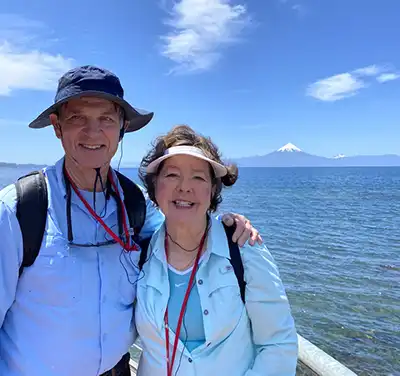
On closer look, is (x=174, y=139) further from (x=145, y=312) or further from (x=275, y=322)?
(x=275, y=322)

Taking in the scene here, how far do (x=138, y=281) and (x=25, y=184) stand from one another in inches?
42.9

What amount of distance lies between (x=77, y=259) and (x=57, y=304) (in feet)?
1.03

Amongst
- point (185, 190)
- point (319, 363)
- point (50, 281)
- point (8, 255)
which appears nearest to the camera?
point (8, 255)

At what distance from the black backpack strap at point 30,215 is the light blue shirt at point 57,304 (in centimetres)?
4

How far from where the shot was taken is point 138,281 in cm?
298

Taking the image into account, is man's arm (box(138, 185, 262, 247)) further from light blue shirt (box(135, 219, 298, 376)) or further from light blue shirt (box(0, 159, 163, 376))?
light blue shirt (box(0, 159, 163, 376))

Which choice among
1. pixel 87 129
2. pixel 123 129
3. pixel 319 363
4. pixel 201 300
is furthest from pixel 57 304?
pixel 319 363

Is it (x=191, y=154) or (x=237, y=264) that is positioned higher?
(x=191, y=154)

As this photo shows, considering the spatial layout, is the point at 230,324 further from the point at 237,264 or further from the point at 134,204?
the point at 134,204

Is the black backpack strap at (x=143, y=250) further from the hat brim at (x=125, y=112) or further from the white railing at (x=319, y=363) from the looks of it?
the white railing at (x=319, y=363)

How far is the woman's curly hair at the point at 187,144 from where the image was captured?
3.16 m

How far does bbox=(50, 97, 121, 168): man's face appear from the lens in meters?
2.78

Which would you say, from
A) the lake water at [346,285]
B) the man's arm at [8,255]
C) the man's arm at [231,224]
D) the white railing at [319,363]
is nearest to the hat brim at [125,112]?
the man's arm at [231,224]

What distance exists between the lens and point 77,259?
8.73 ft
